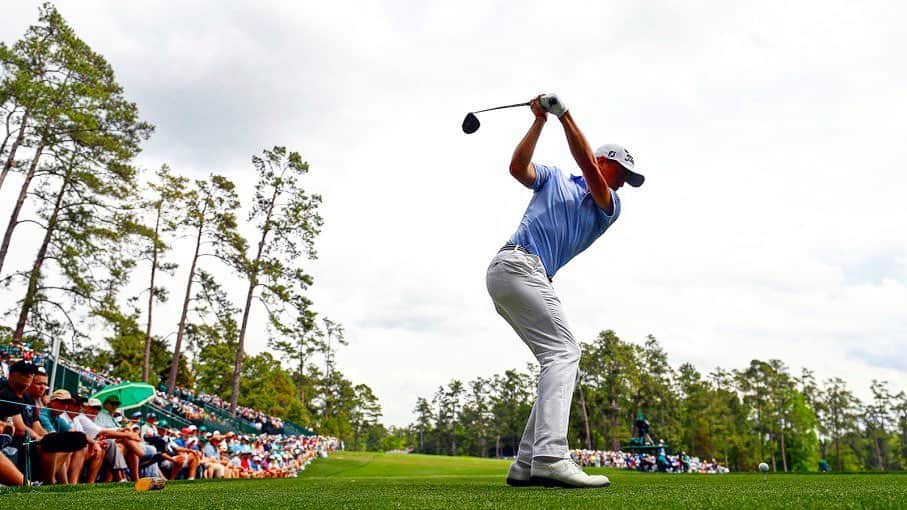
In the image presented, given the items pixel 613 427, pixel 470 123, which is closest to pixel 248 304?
pixel 470 123

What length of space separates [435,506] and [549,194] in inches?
79.1

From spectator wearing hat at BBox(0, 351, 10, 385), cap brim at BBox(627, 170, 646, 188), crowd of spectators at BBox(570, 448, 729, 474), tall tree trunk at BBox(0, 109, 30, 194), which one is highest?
tall tree trunk at BBox(0, 109, 30, 194)

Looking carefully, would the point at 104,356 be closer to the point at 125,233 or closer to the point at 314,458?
the point at 125,233

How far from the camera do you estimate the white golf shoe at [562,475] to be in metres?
3.11

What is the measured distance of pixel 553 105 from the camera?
331 cm

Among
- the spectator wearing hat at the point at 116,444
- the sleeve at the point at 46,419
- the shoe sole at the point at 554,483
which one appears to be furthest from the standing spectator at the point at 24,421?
the shoe sole at the point at 554,483

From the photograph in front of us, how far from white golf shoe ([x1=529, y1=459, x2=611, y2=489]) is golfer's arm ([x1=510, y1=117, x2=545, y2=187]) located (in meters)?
1.63

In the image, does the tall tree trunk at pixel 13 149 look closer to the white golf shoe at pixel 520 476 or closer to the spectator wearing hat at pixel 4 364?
the spectator wearing hat at pixel 4 364

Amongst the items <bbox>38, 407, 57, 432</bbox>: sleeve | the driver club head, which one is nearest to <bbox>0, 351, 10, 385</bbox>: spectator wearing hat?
<bbox>38, 407, 57, 432</bbox>: sleeve

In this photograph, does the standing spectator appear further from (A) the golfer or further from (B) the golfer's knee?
(B) the golfer's knee

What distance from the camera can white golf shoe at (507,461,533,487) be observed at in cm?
347

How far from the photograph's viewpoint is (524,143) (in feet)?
11.5

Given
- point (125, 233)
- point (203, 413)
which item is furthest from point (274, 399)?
point (125, 233)

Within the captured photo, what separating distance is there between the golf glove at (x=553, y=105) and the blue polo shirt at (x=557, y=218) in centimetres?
40
